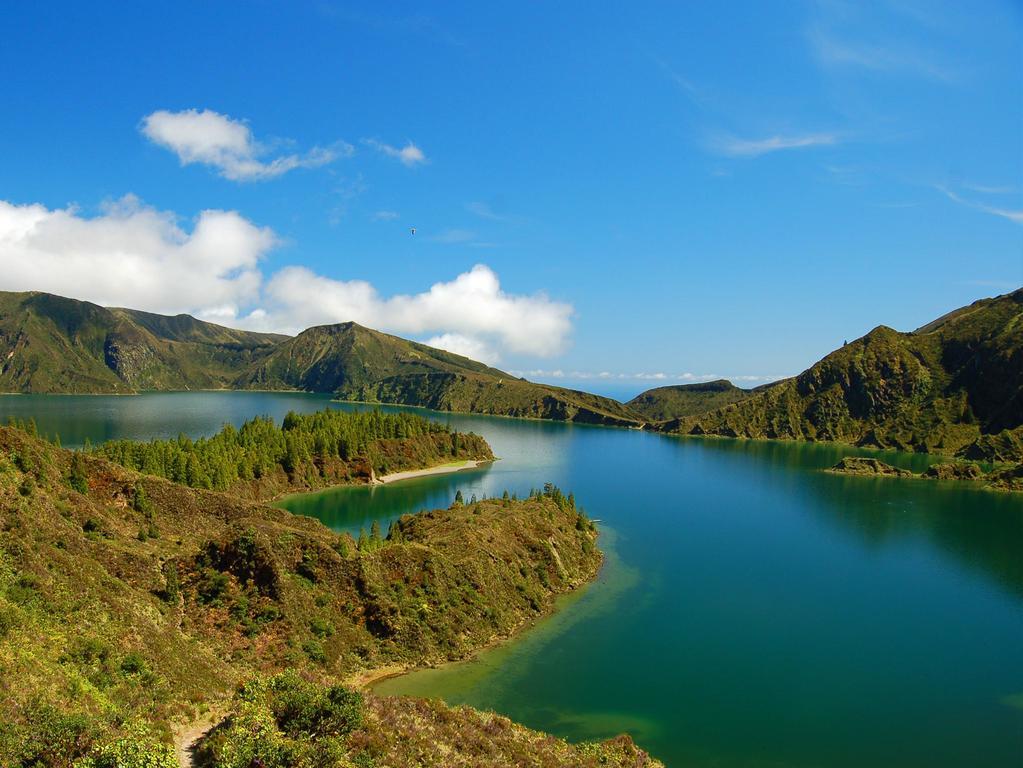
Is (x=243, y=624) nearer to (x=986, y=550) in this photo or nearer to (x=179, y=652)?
(x=179, y=652)

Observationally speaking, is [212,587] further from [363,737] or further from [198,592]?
[363,737]

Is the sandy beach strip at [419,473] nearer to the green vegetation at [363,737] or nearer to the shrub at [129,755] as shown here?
the green vegetation at [363,737]

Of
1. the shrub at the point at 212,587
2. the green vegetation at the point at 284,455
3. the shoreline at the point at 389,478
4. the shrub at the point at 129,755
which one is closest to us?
the shrub at the point at 129,755

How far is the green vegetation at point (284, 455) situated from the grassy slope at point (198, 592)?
4606 cm

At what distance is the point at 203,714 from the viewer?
122 ft

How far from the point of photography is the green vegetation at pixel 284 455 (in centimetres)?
12431

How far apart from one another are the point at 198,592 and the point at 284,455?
3930 inches

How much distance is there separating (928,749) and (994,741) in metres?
6.95

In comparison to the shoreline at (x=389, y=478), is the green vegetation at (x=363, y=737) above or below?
above

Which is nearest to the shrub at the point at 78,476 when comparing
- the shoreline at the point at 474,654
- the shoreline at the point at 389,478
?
the shoreline at the point at 474,654

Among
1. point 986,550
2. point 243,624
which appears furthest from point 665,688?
point 986,550

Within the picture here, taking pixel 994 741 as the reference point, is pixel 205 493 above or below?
above

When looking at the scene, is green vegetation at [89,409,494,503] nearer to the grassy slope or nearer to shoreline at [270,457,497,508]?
shoreline at [270,457,497,508]

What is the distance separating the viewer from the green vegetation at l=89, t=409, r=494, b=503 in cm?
12431
